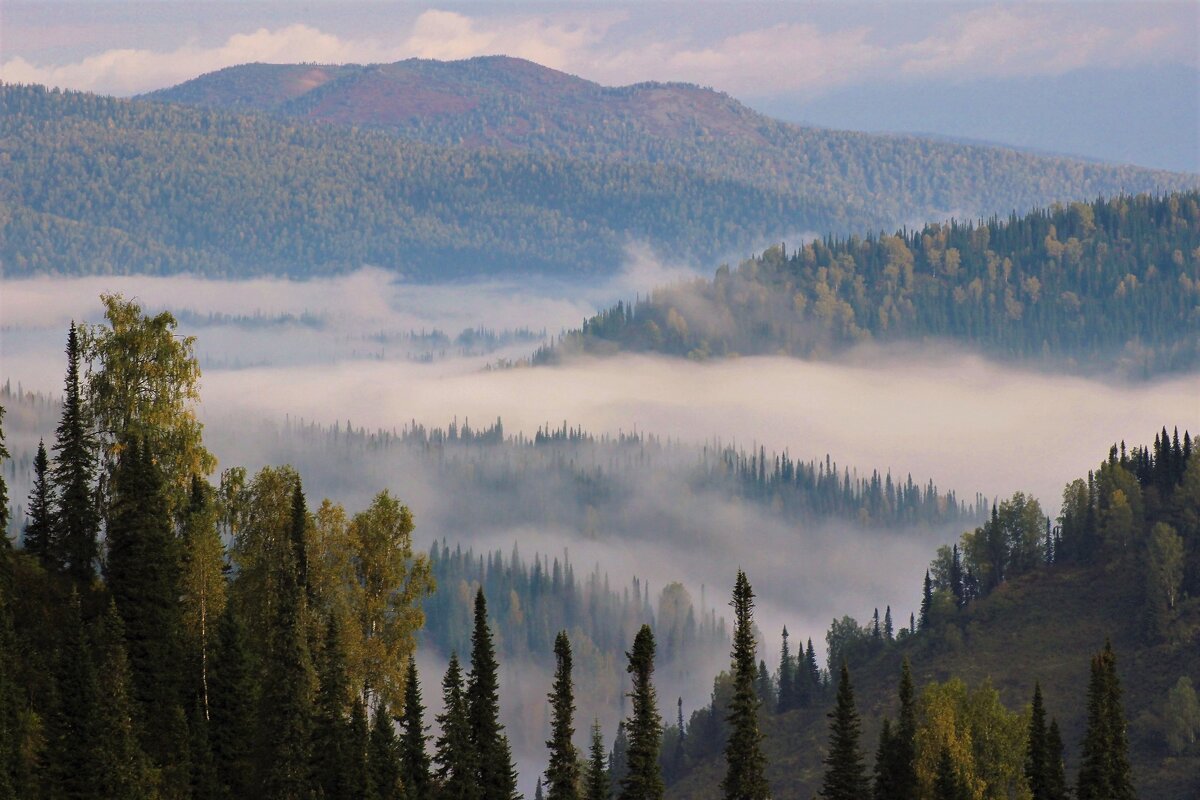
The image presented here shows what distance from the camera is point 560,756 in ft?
343

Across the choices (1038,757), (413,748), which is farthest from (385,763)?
(1038,757)

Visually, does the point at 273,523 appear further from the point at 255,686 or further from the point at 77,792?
the point at 77,792

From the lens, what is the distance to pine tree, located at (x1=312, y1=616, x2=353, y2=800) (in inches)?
3915

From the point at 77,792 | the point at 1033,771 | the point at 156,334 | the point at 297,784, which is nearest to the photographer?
the point at 77,792

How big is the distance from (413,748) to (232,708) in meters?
9.89

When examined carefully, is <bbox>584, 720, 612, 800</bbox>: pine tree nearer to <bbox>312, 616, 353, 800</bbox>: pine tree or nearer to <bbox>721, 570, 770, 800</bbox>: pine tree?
<bbox>721, 570, 770, 800</bbox>: pine tree

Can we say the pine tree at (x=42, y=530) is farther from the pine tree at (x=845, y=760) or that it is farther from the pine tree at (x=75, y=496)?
the pine tree at (x=845, y=760)

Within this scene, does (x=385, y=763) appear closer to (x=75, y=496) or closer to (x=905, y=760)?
(x=75, y=496)

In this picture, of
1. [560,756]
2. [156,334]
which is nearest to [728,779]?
[560,756]

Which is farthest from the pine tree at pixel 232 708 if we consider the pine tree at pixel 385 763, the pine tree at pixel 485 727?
the pine tree at pixel 485 727

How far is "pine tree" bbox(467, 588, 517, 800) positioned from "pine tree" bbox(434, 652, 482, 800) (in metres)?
0.79

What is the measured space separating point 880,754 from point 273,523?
1965 inches

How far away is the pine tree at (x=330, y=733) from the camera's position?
99.4 metres

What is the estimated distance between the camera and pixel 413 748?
10406 centimetres
